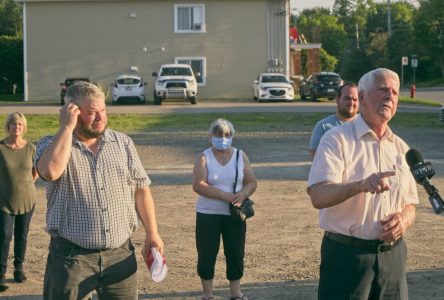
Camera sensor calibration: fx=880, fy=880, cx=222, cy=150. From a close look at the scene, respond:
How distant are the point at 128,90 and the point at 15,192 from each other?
3489 cm

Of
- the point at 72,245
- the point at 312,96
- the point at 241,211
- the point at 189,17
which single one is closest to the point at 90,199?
the point at 72,245

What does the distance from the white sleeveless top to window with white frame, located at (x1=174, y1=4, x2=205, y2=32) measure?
42.5 meters

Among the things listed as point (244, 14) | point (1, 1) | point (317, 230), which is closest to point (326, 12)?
point (1, 1)

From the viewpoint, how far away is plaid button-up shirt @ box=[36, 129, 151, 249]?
18.0 ft

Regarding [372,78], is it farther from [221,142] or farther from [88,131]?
[221,142]

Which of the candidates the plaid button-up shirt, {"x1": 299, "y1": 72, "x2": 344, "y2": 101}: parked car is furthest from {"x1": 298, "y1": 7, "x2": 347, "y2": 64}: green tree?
the plaid button-up shirt

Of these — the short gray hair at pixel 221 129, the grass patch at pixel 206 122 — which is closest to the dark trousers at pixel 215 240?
the short gray hair at pixel 221 129

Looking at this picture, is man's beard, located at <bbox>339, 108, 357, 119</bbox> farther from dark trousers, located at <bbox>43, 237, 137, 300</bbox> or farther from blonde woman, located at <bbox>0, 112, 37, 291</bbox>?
dark trousers, located at <bbox>43, 237, 137, 300</bbox>

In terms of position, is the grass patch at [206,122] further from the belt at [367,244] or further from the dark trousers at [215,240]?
the belt at [367,244]

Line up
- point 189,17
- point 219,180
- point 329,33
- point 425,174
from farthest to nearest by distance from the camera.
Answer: point 329,33 < point 189,17 < point 219,180 < point 425,174

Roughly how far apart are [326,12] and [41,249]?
149724 mm

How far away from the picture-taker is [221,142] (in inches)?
331

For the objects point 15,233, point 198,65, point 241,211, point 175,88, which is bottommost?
point 15,233

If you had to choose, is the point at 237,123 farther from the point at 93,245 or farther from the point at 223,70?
the point at 93,245
